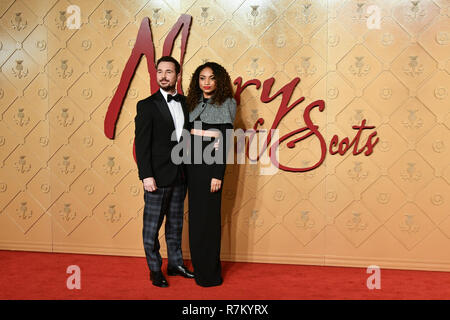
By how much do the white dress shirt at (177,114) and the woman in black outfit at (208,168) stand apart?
76 mm

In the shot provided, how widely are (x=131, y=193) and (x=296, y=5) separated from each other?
2.06 metres

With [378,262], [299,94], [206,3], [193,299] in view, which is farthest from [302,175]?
[206,3]

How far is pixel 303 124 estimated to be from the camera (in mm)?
3463

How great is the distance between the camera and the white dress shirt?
3.03 meters

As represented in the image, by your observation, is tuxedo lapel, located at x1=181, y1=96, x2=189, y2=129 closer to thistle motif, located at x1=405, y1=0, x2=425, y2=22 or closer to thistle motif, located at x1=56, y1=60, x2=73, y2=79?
thistle motif, located at x1=56, y1=60, x2=73, y2=79

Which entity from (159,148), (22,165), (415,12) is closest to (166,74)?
(159,148)

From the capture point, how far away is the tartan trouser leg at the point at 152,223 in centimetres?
302

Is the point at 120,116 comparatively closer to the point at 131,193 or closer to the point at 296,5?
the point at 131,193

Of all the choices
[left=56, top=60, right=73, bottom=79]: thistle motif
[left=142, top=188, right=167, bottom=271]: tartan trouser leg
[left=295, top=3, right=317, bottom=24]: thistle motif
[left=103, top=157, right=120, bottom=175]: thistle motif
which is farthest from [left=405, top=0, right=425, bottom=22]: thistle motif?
[left=56, top=60, right=73, bottom=79]: thistle motif

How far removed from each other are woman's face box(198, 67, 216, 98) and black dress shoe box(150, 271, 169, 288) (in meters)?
1.30

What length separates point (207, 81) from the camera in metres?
3.03

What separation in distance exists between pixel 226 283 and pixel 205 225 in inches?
17.3

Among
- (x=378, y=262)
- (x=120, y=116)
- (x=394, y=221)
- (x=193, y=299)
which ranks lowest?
(x=193, y=299)

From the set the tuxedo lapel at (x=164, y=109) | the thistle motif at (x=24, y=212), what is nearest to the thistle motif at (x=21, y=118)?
the thistle motif at (x=24, y=212)
